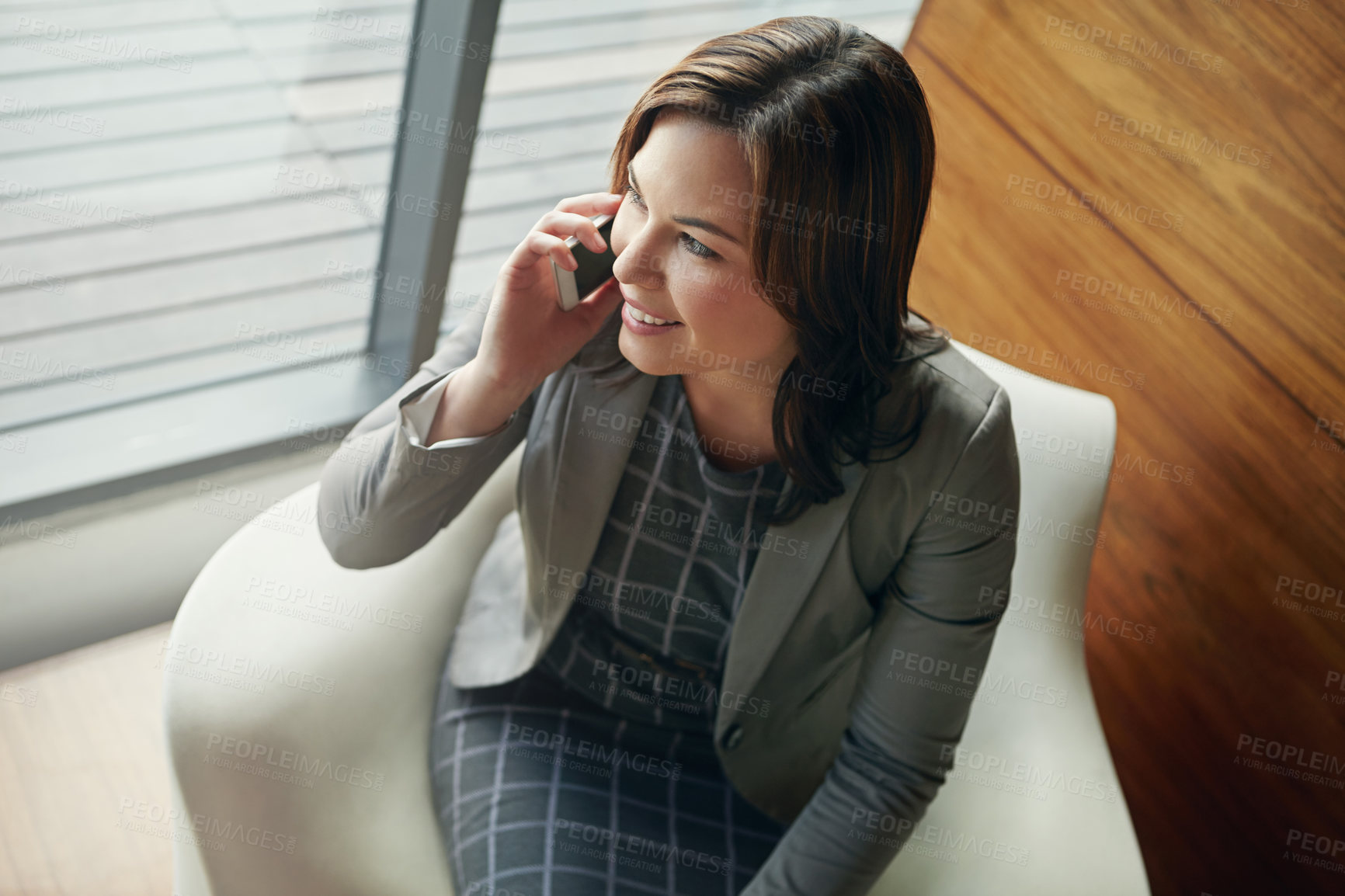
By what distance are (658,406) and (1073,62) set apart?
1.29 m

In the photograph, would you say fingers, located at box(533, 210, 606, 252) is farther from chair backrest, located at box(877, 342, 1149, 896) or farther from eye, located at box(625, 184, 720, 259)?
chair backrest, located at box(877, 342, 1149, 896)

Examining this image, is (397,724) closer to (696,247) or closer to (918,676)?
(918,676)

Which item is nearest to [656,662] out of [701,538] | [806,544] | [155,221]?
[701,538]

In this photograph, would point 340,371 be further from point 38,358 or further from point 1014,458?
point 1014,458

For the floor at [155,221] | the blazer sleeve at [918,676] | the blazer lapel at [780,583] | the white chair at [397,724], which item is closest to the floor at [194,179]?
the floor at [155,221]

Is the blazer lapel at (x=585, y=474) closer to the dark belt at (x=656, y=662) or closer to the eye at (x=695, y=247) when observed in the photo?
the dark belt at (x=656, y=662)

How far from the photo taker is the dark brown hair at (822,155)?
1137mm

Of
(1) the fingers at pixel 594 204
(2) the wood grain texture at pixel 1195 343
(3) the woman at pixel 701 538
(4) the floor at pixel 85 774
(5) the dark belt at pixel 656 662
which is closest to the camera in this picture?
(3) the woman at pixel 701 538

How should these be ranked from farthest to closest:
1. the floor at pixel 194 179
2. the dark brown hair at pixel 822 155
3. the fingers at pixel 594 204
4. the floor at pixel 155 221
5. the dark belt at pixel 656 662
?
the floor at pixel 194 179 < the floor at pixel 155 221 < the dark belt at pixel 656 662 < the fingers at pixel 594 204 < the dark brown hair at pixel 822 155

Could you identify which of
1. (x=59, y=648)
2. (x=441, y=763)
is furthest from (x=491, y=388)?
(x=59, y=648)

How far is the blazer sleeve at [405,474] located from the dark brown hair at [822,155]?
41 cm

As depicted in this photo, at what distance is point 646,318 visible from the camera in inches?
51.6

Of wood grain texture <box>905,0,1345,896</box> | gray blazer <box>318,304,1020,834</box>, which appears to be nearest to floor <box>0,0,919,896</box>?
wood grain texture <box>905,0,1345,896</box>

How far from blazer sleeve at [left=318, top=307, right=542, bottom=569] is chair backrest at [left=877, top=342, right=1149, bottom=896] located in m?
0.77
